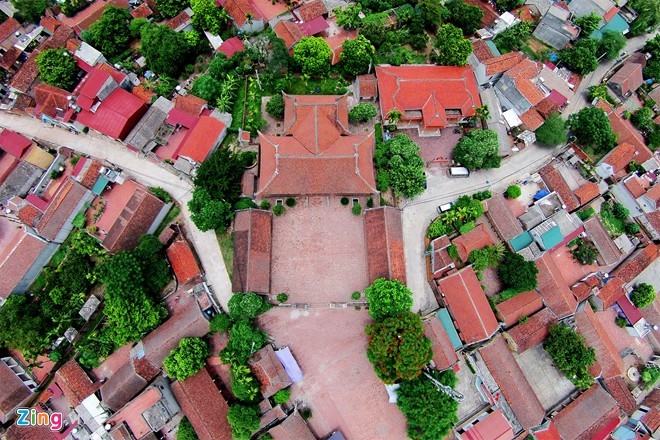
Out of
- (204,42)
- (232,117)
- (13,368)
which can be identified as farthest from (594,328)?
(13,368)

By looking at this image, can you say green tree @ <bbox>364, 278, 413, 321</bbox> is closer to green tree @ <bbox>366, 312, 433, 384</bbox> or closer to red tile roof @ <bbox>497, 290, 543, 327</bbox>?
green tree @ <bbox>366, 312, 433, 384</bbox>

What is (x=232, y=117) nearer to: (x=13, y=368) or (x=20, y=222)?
(x=20, y=222)

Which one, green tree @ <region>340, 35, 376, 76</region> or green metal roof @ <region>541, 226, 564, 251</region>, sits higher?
green tree @ <region>340, 35, 376, 76</region>

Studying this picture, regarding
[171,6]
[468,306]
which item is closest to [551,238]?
[468,306]

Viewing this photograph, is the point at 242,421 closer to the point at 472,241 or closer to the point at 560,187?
the point at 472,241

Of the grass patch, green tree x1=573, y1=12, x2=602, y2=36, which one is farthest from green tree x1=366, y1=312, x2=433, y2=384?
green tree x1=573, y1=12, x2=602, y2=36

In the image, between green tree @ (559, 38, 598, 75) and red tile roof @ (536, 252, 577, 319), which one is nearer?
red tile roof @ (536, 252, 577, 319)
